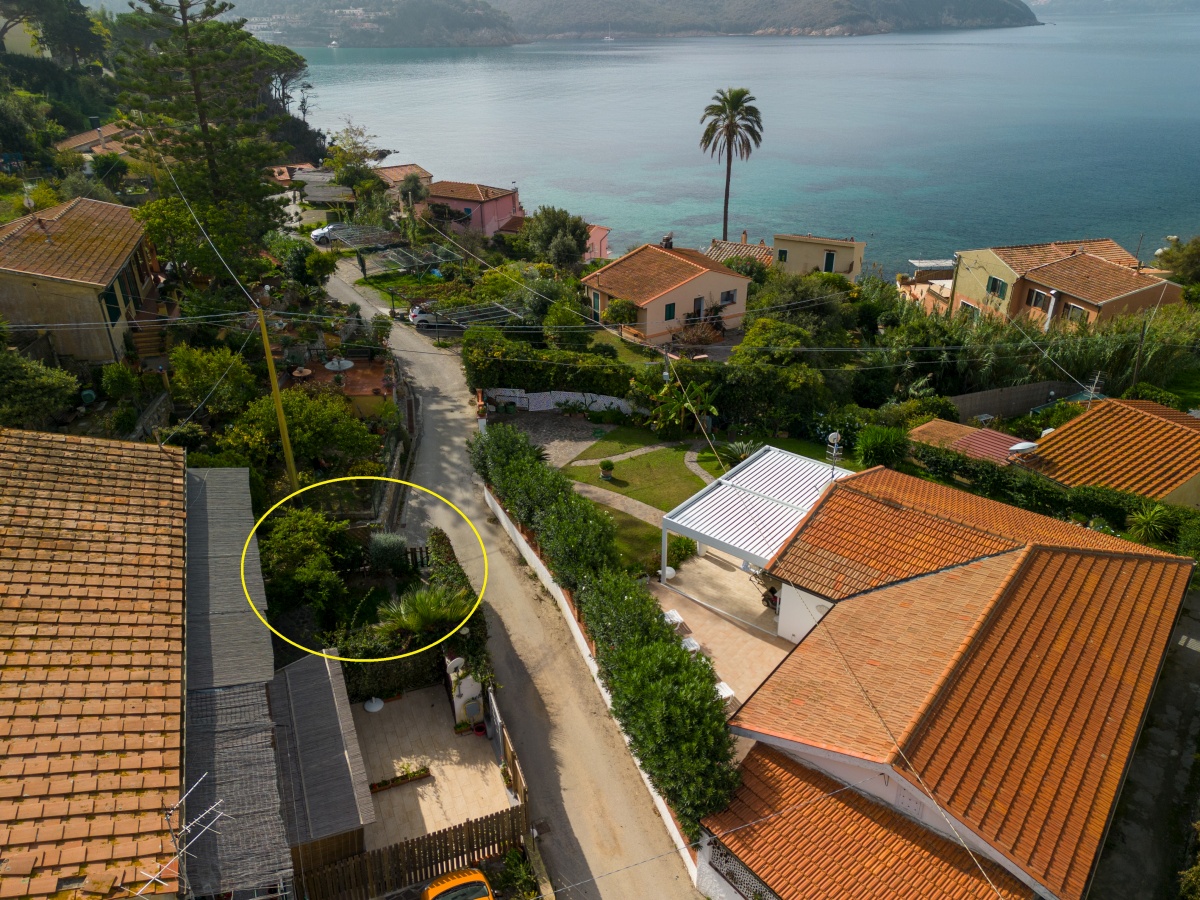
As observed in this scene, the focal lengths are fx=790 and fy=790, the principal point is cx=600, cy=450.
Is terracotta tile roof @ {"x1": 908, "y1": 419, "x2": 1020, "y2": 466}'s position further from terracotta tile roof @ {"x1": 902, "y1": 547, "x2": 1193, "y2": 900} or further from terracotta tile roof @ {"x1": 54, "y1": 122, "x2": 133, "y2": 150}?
terracotta tile roof @ {"x1": 54, "y1": 122, "x2": 133, "y2": 150}

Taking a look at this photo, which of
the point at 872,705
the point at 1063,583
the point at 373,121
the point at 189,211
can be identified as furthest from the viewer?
the point at 373,121

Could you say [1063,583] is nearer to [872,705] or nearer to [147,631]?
[872,705]

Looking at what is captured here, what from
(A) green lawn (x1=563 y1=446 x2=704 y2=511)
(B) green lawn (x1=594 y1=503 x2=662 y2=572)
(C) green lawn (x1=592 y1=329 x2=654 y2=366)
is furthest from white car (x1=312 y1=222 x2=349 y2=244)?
(B) green lawn (x1=594 y1=503 x2=662 y2=572)

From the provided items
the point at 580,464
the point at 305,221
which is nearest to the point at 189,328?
the point at 580,464


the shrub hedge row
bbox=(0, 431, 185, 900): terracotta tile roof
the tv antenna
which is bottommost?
the shrub hedge row

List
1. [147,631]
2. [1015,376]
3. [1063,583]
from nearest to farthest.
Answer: [147,631] < [1063,583] < [1015,376]
